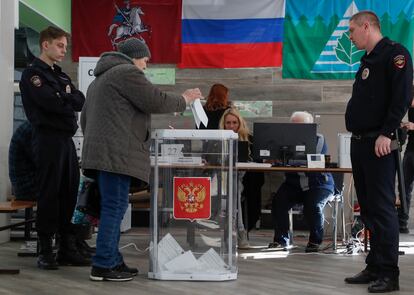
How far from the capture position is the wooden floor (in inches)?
147

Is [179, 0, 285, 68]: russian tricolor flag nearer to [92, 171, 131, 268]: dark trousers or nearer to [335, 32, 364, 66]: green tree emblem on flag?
[335, 32, 364, 66]: green tree emblem on flag

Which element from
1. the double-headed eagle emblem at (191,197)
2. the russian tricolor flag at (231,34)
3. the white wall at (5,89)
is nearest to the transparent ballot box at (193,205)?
the double-headed eagle emblem at (191,197)

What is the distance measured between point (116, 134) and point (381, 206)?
1465 millimetres

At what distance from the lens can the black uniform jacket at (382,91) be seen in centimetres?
369

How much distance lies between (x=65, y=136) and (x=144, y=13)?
3910mm

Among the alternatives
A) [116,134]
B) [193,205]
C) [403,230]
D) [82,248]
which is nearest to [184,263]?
[193,205]

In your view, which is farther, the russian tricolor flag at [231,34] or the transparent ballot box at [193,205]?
the russian tricolor flag at [231,34]

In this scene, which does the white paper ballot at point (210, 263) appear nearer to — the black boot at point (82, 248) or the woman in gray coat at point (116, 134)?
the woman in gray coat at point (116, 134)

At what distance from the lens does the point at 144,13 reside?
8.05 m

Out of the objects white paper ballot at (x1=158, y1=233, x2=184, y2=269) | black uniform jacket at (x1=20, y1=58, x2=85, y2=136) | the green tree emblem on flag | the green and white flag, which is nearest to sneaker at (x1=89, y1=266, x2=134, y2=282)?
white paper ballot at (x1=158, y1=233, x2=184, y2=269)

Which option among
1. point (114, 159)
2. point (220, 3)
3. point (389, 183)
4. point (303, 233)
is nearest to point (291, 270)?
point (389, 183)

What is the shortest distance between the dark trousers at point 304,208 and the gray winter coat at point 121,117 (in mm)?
2107

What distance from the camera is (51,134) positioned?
14.4 feet

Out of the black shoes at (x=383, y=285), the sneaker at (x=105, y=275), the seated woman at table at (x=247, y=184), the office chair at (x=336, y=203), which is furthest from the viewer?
the seated woman at table at (x=247, y=184)
